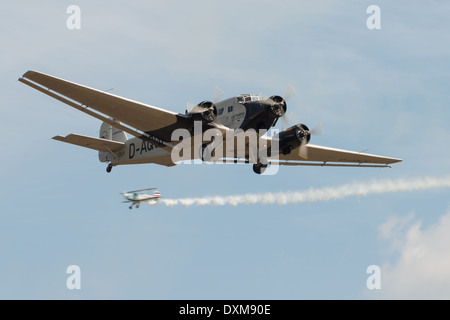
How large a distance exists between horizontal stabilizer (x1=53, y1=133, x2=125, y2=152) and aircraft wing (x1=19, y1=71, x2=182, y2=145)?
455 centimetres

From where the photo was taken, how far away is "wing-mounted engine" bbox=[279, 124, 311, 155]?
1412 inches

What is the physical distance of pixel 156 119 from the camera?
35.2 m

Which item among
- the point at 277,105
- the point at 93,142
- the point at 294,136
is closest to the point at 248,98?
the point at 277,105

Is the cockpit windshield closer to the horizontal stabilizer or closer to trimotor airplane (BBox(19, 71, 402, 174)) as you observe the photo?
trimotor airplane (BBox(19, 71, 402, 174))

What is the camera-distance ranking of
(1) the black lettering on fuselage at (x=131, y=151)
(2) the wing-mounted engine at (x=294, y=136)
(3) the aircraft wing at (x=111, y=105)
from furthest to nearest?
(1) the black lettering on fuselage at (x=131, y=151) → (2) the wing-mounted engine at (x=294, y=136) → (3) the aircraft wing at (x=111, y=105)

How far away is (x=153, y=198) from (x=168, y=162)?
420 cm

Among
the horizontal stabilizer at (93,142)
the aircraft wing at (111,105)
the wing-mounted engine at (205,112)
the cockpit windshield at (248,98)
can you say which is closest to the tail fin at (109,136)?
the horizontal stabilizer at (93,142)

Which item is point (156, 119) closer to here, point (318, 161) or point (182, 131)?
point (182, 131)

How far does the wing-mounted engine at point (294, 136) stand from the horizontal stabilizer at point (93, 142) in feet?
35.0

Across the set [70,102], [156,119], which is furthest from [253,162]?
[70,102]

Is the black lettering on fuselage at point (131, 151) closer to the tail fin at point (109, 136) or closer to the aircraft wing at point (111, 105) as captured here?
the tail fin at point (109, 136)

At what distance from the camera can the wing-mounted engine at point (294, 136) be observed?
35875 millimetres

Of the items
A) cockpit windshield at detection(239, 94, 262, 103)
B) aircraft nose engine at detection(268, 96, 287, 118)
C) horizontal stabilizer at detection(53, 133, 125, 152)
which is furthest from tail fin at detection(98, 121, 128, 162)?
aircraft nose engine at detection(268, 96, 287, 118)

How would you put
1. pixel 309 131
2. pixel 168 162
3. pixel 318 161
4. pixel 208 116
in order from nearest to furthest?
pixel 208 116, pixel 309 131, pixel 168 162, pixel 318 161
